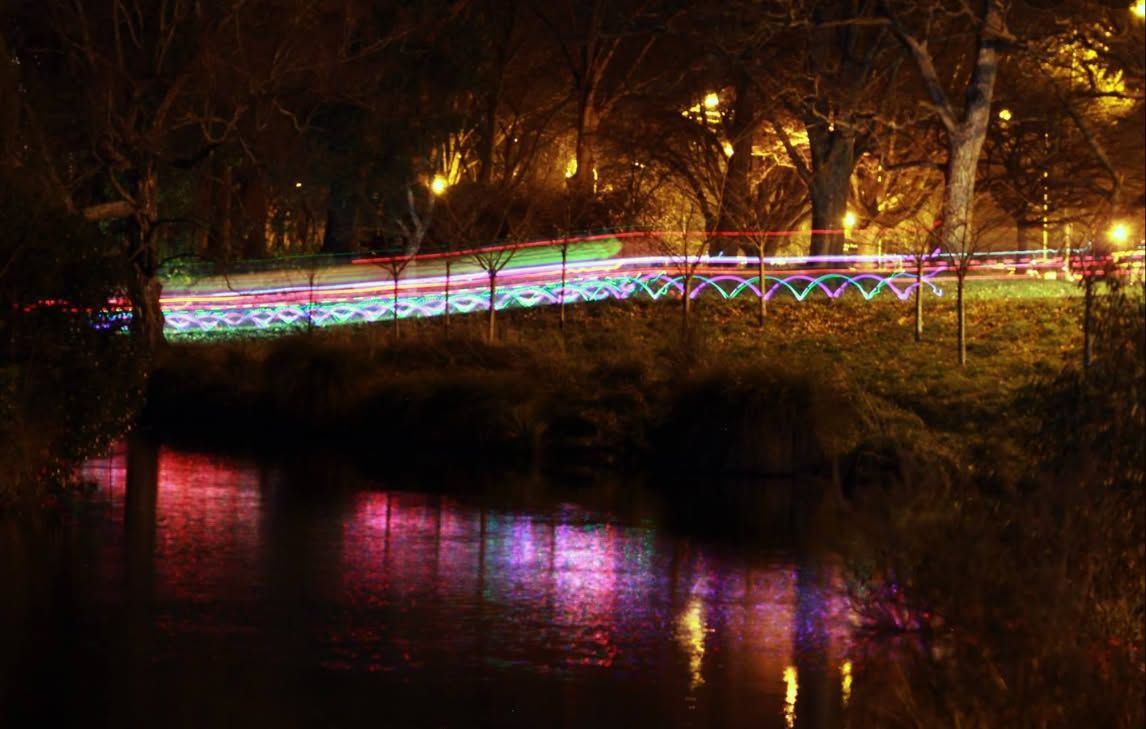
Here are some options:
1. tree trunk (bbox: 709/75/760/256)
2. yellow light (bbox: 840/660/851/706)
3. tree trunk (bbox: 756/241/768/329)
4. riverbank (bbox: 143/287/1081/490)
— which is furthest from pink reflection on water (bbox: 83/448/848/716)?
tree trunk (bbox: 709/75/760/256)

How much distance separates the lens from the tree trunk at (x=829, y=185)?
40969 mm

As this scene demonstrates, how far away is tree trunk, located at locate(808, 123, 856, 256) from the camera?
134ft

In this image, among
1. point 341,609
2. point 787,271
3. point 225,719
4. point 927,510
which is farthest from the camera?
point 787,271

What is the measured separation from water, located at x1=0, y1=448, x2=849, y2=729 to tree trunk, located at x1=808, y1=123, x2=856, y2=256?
800 inches

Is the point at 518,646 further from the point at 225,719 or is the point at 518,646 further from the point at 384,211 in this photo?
the point at 384,211

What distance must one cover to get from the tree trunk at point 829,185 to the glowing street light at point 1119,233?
920 inches

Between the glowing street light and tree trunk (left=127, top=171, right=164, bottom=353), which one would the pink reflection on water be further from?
tree trunk (left=127, top=171, right=164, bottom=353)

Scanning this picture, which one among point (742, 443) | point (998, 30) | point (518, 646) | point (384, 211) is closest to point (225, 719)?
point (518, 646)

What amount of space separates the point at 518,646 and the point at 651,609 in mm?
2161

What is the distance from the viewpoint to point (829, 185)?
41219 millimetres

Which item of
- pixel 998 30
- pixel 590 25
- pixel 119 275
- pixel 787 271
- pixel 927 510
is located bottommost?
pixel 927 510

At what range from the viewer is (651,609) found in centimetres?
1541

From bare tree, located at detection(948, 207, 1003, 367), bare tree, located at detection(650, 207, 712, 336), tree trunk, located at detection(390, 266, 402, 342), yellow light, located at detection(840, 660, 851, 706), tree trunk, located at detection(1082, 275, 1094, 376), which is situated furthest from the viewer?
tree trunk, located at detection(390, 266, 402, 342)

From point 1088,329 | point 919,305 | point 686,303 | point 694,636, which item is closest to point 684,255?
point 686,303
